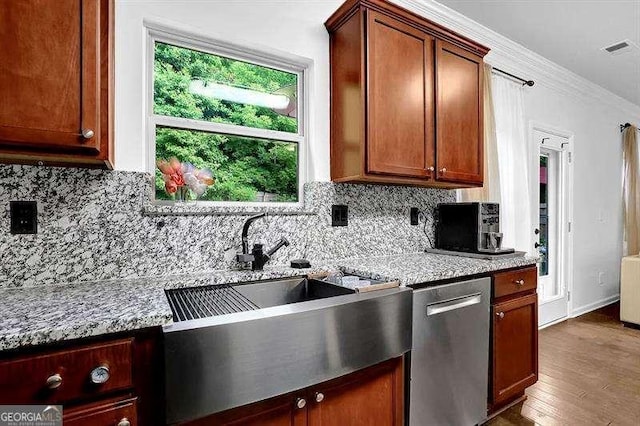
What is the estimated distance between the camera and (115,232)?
1.49 m

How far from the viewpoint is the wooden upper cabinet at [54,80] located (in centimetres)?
104

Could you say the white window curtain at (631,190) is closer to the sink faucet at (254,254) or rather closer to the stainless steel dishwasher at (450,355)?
the stainless steel dishwasher at (450,355)

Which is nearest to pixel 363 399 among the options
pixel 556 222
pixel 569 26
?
pixel 569 26

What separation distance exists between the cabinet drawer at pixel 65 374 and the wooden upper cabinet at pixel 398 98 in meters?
1.36

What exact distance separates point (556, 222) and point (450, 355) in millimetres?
3047

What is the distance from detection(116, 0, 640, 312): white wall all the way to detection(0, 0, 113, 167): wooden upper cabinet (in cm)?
40

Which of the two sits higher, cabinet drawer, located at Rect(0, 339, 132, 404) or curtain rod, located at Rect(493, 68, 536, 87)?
curtain rod, located at Rect(493, 68, 536, 87)

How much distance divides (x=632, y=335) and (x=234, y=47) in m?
4.34

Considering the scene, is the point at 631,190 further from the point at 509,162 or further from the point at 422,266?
the point at 422,266

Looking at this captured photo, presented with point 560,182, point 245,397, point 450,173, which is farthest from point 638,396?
point 245,397

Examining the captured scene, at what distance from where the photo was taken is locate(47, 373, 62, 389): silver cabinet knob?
2.72ft

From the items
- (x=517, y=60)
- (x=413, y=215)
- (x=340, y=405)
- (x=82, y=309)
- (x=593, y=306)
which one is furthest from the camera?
(x=593, y=306)

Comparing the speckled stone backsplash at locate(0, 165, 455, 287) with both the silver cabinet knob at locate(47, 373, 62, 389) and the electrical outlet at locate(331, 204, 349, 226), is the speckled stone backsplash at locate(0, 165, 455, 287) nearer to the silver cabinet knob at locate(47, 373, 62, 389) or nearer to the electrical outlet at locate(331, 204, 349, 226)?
the electrical outlet at locate(331, 204, 349, 226)

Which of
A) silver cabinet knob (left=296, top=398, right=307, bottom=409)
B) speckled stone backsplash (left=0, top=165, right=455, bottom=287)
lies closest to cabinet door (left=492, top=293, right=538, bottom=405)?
speckled stone backsplash (left=0, top=165, right=455, bottom=287)
